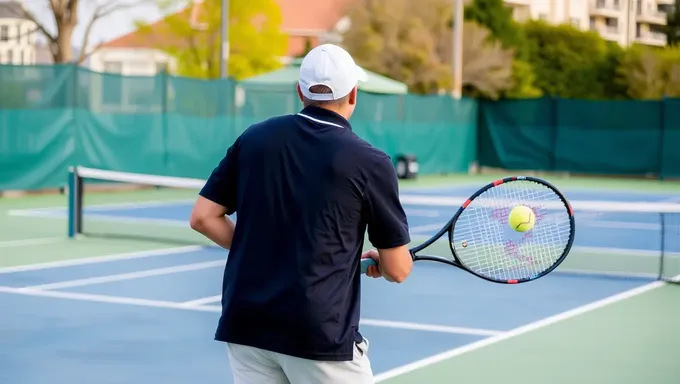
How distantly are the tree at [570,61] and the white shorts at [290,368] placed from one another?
165 feet

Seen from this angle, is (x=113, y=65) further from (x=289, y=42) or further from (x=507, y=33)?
(x=507, y=33)

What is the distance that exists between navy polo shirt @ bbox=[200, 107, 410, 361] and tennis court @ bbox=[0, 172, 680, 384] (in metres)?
2.79

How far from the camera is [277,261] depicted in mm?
3107

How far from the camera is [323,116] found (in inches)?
124

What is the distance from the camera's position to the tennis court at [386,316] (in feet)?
20.2

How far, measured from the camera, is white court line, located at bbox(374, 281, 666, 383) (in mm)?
6121

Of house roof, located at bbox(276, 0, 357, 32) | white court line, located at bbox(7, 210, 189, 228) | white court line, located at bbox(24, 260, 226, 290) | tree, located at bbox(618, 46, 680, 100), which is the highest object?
house roof, located at bbox(276, 0, 357, 32)

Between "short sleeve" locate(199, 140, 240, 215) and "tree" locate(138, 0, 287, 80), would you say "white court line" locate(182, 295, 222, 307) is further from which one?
"tree" locate(138, 0, 287, 80)

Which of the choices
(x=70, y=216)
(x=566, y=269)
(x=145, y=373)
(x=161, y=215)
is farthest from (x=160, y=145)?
(x=145, y=373)

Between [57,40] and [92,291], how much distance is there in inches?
940

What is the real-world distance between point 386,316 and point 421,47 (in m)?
31.0

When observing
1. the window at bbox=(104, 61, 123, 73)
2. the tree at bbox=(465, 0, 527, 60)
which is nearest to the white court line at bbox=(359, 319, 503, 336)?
the tree at bbox=(465, 0, 527, 60)

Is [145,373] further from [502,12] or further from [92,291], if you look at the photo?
[502,12]

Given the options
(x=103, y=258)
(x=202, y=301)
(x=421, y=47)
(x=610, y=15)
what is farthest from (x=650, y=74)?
(x=610, y=15)
